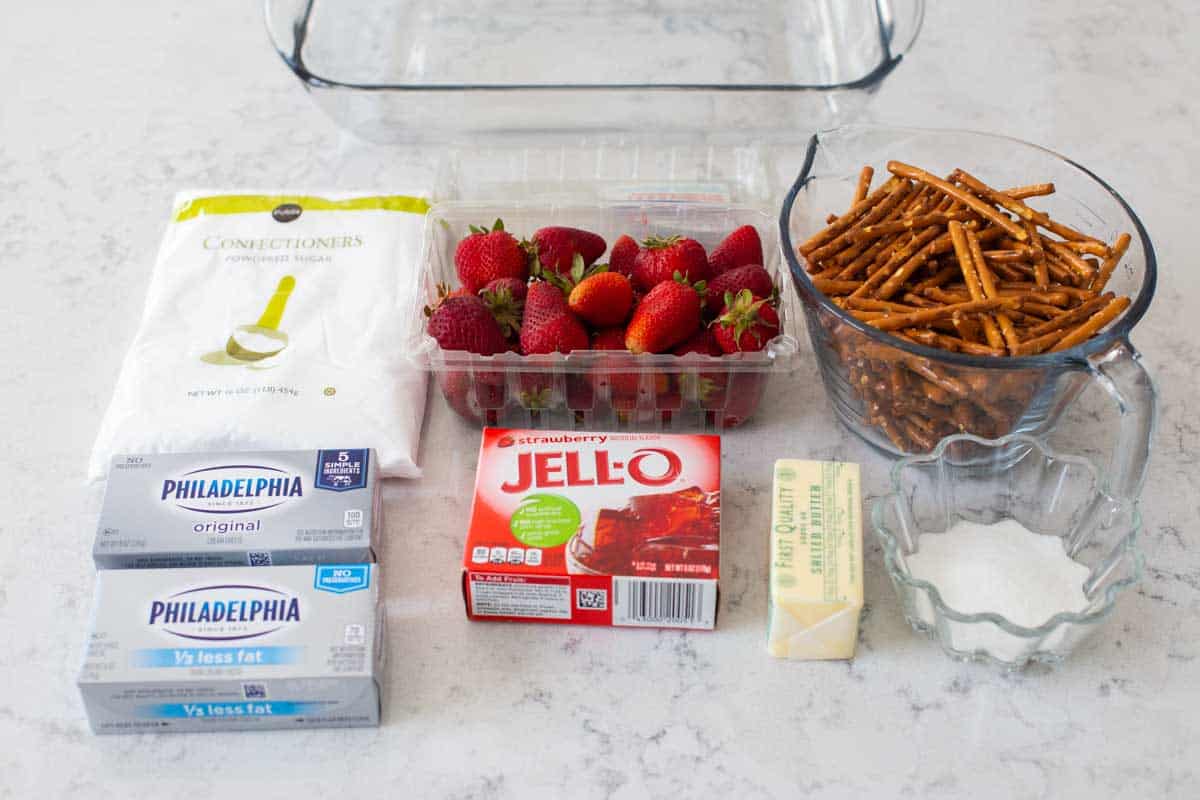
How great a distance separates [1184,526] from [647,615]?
419mm

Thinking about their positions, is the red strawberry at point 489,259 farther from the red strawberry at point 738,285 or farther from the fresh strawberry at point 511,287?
the red strawberry at point 738,285

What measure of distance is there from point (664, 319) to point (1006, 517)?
0.95ft

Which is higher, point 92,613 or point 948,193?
point 948,193

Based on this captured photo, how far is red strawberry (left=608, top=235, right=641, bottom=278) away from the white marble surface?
0.54 feet

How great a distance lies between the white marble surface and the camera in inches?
33.5

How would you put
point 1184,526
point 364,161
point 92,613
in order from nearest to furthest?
point 92,613, point 1184,526, point 364,161

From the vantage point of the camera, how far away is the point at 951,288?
3.26ft

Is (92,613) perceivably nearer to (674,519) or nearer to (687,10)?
(674,519)

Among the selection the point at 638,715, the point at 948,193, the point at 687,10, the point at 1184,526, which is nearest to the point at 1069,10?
the point at 687,10

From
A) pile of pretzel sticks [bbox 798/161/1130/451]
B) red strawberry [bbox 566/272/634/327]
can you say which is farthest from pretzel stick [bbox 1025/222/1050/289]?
red strawberry [bbox 566/272/634/327]

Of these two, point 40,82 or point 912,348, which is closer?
point 912,348

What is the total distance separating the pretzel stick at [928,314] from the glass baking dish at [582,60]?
Answer: 0.34m

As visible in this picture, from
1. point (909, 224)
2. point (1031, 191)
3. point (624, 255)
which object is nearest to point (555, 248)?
point (624, 255)

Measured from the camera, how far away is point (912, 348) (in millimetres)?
896
